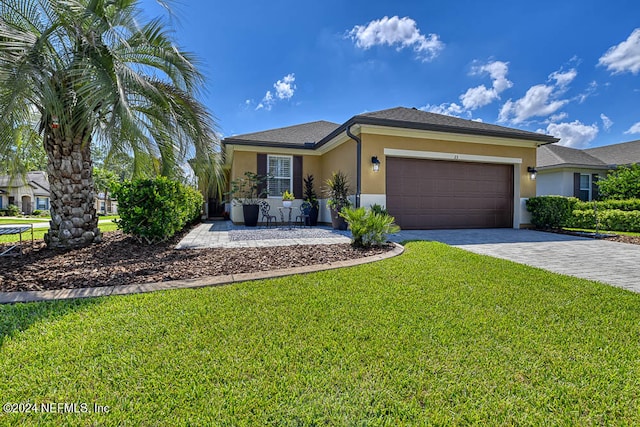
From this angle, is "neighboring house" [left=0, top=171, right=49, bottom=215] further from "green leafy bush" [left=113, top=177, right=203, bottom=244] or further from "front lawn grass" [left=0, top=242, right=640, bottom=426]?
"front lawn grass" [left=0, top=242, right=640, bottom=426]

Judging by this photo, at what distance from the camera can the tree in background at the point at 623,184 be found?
42.1 feet

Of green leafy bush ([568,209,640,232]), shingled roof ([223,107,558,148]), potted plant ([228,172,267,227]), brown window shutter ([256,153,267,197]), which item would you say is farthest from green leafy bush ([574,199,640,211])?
potted plant ([228,172,267,227])

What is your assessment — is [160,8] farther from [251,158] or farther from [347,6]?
[347,6]

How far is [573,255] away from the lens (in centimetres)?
547

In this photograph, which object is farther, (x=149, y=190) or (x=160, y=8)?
(x=149, y=190)

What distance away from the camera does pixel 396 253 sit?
5090mm

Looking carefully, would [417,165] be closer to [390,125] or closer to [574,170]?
[390,125]

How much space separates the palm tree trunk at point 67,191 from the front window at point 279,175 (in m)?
6.22

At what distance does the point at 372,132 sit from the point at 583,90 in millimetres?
15015

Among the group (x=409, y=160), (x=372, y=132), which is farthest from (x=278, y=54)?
(x=409, y=160)

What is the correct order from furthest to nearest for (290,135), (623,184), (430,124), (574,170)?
(574,170), (623,184), (290,135), (430,124)

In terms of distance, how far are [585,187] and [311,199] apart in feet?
50.3

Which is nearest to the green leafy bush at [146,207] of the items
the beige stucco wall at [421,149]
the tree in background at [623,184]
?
the beige stucco wall at [421,149]

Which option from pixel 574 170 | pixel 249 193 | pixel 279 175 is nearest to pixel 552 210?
pixel 574 170
